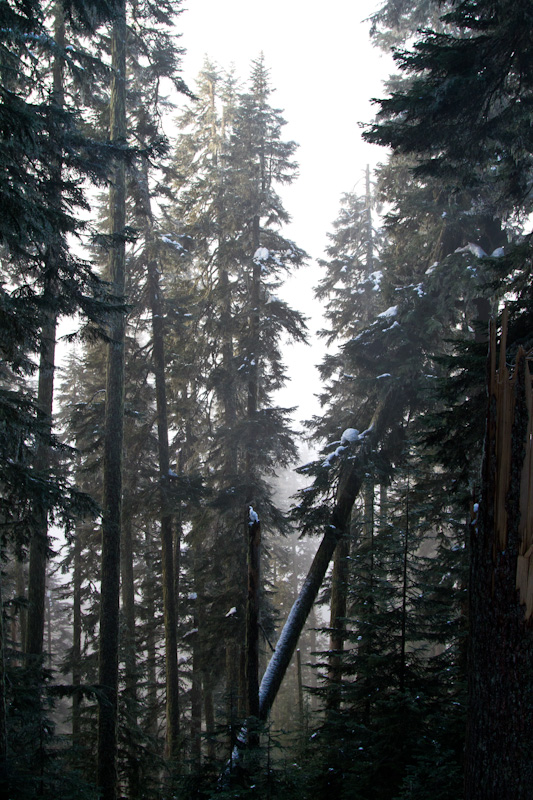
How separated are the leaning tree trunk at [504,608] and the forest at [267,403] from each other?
0.06 feet

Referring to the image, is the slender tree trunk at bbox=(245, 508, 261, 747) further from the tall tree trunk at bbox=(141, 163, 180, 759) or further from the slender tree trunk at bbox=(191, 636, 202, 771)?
the slender tree trunk at bbox=(191, 636, 202, 771)

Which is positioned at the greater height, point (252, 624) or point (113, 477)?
point (113, 477)

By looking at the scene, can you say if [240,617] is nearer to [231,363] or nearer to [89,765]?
[89,765]

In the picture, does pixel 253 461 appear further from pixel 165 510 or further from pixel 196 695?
pixel 196 695

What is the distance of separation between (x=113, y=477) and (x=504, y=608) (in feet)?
30.7

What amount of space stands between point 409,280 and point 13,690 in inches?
484

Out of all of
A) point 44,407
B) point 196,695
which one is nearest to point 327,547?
point 44,407

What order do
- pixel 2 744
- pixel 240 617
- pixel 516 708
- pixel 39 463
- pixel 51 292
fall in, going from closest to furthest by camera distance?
1. pixel 516 708
2. pixel 2 744
3. pixel 51 292
4. pixel 39 463
5. pixel 240 617

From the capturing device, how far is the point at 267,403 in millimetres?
20703

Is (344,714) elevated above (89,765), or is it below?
above

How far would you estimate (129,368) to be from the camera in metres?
16.8

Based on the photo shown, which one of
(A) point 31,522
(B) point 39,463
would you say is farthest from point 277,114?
(A) point 31,522

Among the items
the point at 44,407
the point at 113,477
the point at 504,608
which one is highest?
the point at 44,407

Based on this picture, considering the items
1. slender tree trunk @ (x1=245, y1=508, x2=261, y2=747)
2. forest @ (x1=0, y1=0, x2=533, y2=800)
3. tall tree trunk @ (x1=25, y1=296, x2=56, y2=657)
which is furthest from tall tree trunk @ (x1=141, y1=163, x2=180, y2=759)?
slender tree trunk @ (x1=245, y1=508, x2=261, y2=747)
